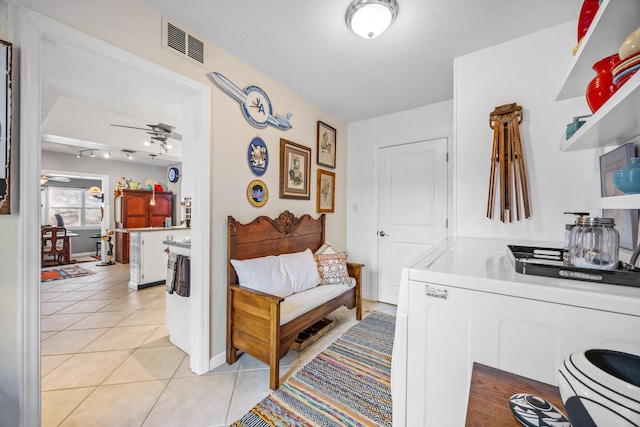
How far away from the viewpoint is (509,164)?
1.76 meters

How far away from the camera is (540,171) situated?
172cm

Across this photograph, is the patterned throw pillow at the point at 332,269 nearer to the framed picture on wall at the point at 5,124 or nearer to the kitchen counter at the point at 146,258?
the framed picture on wall at the point at 5,124

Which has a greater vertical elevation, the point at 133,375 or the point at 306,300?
the point at 306,300

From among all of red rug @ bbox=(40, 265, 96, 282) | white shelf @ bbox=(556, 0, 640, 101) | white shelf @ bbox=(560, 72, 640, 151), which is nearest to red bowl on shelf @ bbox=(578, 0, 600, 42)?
white shelf @ bbox=(556, 0, 640, 101)

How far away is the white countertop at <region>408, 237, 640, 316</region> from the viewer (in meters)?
0.57

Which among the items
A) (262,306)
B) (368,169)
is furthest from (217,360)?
(368,169)

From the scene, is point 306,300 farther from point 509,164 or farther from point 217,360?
point 509,164

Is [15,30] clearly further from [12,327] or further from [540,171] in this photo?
[540,171]

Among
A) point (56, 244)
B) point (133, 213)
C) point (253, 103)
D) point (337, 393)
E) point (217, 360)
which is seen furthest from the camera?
point (133, 213)

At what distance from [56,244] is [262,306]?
21.0 feet

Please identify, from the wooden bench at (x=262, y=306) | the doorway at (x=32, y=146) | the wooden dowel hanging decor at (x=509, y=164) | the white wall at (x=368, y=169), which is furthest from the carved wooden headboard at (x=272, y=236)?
the wooden dowel hanging decor at (x=509, y=164)

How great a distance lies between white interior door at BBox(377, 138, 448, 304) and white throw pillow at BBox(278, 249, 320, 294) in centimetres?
118

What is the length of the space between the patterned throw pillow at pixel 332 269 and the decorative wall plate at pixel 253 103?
141 centimetres

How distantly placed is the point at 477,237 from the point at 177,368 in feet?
7.97
